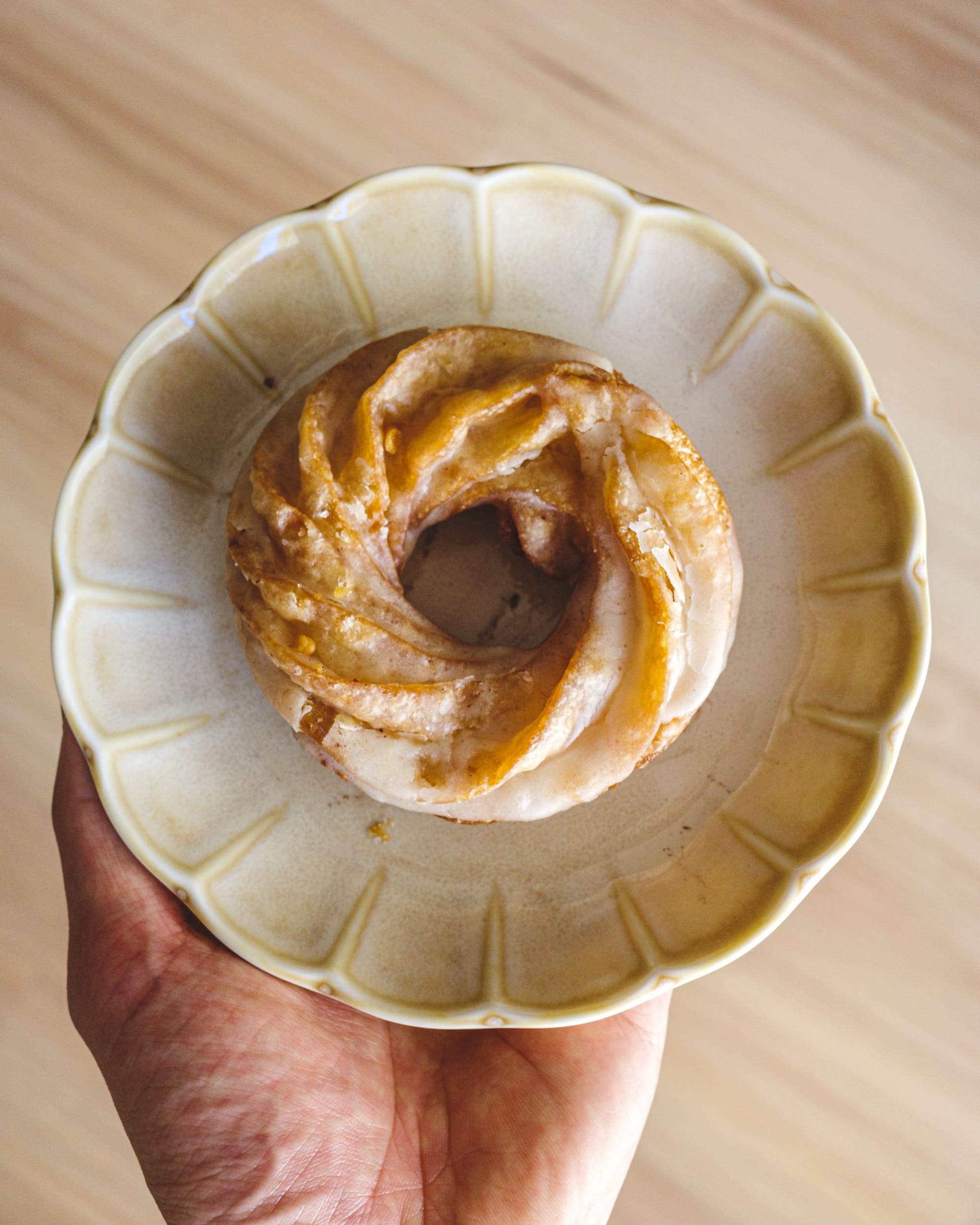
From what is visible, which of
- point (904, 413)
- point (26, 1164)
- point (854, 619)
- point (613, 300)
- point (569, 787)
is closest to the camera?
point (569, 787)

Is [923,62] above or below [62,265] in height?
above

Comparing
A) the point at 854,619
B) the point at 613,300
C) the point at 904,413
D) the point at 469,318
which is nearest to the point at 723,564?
the point at 854,619

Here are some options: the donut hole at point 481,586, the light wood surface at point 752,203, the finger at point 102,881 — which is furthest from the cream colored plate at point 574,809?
the light wood surface at point 752,203

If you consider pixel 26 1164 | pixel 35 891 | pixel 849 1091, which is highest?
pixel 849 1091

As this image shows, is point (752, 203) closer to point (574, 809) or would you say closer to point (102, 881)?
point (574, 809)

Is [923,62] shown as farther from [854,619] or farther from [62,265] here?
[62,265]
